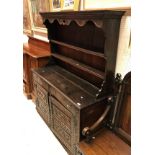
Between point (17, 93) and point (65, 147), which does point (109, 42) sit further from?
point (65, 147)

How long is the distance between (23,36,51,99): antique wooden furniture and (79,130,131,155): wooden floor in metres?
1.54

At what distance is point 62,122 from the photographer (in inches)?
76.2

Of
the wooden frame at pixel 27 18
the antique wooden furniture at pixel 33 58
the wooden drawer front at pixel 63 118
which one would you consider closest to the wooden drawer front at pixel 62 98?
the wooden drawer front at pixel 63 118

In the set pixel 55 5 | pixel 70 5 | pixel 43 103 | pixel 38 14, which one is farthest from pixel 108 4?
pixel 38 14

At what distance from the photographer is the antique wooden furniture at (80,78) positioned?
4.99 feet

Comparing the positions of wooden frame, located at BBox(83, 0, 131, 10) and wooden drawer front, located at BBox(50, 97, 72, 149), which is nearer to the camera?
wooden frame, located at BBox(83, 0, 131, 10)

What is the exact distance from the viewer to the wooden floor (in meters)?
1.49

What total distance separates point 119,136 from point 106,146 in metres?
0.19

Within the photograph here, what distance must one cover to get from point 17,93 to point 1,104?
0.05 metres

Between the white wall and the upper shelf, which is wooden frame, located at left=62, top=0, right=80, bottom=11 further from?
the white wall

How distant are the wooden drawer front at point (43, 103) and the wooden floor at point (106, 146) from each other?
866mm

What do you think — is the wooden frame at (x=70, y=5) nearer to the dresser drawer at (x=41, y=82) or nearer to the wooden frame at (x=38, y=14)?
the wooden frame at (x=38, y=14)

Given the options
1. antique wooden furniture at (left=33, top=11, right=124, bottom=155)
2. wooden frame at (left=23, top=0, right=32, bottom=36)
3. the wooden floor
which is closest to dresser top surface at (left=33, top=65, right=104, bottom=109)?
antique wooden furniture at (left=33, top=11, right=124, bottom=155)

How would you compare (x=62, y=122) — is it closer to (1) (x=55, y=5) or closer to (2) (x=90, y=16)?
(2) (x=90, y=16)
